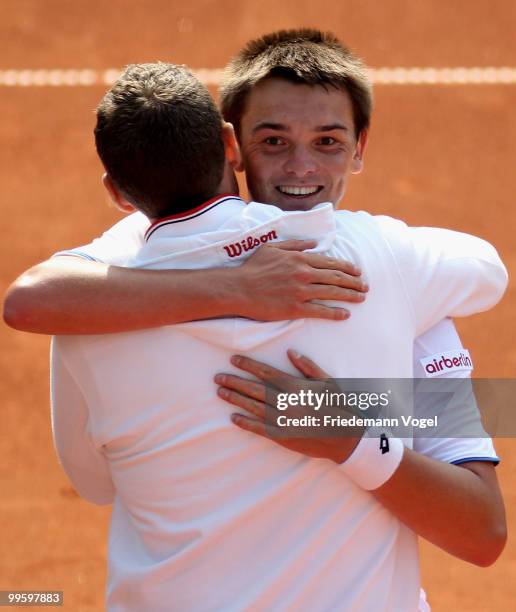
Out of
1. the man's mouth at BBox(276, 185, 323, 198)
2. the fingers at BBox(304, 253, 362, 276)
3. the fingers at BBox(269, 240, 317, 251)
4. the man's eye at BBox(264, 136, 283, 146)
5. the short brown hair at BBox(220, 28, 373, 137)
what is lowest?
the fingers at BBox(304, 253, 362, 276)

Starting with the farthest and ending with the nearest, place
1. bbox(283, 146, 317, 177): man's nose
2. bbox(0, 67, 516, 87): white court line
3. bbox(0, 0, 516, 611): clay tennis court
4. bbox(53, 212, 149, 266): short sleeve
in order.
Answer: bbox(0, 67, 516, 87): white court line → bbox(0, 0, 516, 611): clay tennis court → bbox(283, 146, 317, 177): man's nose → bbox(53, 212, 149, 266): short sleeve

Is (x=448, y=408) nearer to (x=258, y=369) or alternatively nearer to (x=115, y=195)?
(x=258, y=369)

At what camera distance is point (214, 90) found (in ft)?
32.5

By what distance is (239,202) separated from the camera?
2.44m

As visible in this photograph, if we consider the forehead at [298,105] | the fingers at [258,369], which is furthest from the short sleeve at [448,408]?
the forehead at [298,105]

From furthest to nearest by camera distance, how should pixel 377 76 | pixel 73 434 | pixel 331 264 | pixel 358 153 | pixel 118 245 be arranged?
pixel 377 76 → pixel 358 153 → pixel 118 245 → pixel 73 434 → pixel 331 264

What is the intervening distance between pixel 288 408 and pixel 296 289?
0.24m

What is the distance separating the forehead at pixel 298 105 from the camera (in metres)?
3.08

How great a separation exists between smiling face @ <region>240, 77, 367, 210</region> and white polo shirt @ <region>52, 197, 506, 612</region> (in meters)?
0.62

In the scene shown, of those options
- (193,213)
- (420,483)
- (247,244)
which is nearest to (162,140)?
(193,213)

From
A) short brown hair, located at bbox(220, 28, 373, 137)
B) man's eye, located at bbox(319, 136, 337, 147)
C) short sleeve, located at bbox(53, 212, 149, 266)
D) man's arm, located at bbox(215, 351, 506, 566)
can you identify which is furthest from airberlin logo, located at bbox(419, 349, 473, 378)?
short brown hair, located at bbox(220, 28, 373, 137)

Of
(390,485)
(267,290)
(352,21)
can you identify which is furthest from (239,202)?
(352,21)

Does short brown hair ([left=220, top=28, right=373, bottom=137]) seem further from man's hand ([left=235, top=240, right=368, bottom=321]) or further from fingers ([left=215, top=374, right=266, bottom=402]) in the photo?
fingers ([left=215, top=374, right=266, bottom=402])

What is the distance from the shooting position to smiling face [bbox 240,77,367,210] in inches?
121
